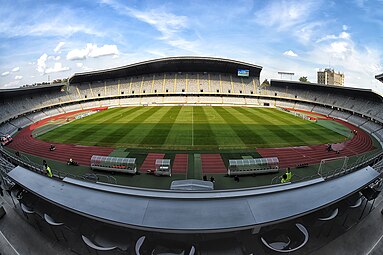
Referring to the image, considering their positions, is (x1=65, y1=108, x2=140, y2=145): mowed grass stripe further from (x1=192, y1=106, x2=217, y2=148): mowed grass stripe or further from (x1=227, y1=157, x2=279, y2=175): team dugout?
(x1=227, y1=157, x2=279, y2=175): team dugout

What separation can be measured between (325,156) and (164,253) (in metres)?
18.4

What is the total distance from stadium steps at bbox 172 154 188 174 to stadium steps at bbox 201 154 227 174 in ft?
5.05

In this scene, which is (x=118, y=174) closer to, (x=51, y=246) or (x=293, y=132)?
(x=51, y=246)

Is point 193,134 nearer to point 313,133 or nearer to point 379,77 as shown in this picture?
point 313,133

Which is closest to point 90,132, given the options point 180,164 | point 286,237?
point 180,164

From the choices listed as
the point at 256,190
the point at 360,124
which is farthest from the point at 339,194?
the point at 360,124

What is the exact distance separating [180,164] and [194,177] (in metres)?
2.52

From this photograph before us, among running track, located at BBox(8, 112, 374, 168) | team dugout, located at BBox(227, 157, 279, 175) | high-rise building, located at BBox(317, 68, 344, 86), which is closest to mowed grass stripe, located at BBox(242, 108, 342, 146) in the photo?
running track, located at BBox(8, 112, 374, 168)

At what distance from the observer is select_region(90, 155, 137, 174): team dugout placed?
14.5 metres

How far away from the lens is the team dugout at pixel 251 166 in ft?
45.6

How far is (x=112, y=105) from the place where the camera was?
54.9 m

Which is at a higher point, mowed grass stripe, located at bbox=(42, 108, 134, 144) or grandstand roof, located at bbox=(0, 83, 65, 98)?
grandstand roof, located at bbox=(0, 83, 65, 98)

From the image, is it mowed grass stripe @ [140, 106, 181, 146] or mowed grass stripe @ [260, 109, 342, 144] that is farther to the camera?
mowed grass stripe @ [260, 109, 342, 144]

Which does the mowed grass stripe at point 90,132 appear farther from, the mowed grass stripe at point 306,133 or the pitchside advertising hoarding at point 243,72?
the pitchside advertising hoarding at point 243,72
